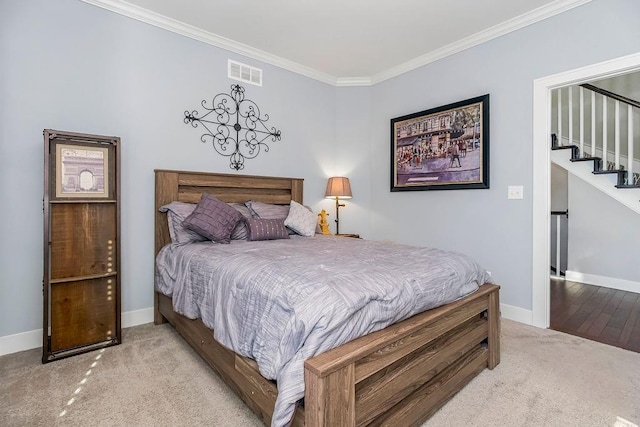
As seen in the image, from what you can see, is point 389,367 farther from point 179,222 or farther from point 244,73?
point 244,73

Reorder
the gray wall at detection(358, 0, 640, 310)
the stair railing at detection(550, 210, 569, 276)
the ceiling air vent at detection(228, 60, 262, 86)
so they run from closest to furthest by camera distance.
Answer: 1. the gray wall at detection(358, 0, 640, 310)
2. the ceiling air vent at detection(228, 60, 262, 86)
3. the stair railing at detection(550, 210, 569, 276)

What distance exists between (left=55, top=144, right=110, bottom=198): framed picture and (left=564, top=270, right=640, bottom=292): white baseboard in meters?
5.48

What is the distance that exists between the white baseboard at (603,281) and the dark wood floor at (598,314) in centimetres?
11

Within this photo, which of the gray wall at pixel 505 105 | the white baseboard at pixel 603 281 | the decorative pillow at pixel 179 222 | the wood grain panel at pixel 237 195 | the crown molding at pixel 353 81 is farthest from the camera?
the crown molding at pixel 353 81

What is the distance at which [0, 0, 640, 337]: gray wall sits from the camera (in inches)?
87.4

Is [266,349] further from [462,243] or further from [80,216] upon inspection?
[462,243]

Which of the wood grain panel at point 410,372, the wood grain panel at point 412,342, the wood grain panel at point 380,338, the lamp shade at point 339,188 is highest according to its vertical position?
the lamp shade at point 339,188

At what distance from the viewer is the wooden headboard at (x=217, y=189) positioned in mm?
2758

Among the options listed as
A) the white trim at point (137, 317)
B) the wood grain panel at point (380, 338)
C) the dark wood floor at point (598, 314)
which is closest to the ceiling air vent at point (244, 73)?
the white trim at point (137, 317)

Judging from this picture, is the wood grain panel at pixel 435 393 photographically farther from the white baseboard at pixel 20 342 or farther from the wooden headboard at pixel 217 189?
the white baseboard at pixel 20 342

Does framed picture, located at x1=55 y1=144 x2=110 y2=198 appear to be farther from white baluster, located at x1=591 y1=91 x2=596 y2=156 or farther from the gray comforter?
white baluster, located at x1=591 y1=91 x2=596 y2=156

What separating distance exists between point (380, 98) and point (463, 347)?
3231 millimetres

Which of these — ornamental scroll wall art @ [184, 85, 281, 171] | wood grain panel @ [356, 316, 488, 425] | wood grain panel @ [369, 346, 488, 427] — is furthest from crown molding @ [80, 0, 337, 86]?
wood grain panel @ [369, 346, 488, 427]

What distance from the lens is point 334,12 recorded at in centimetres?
272
